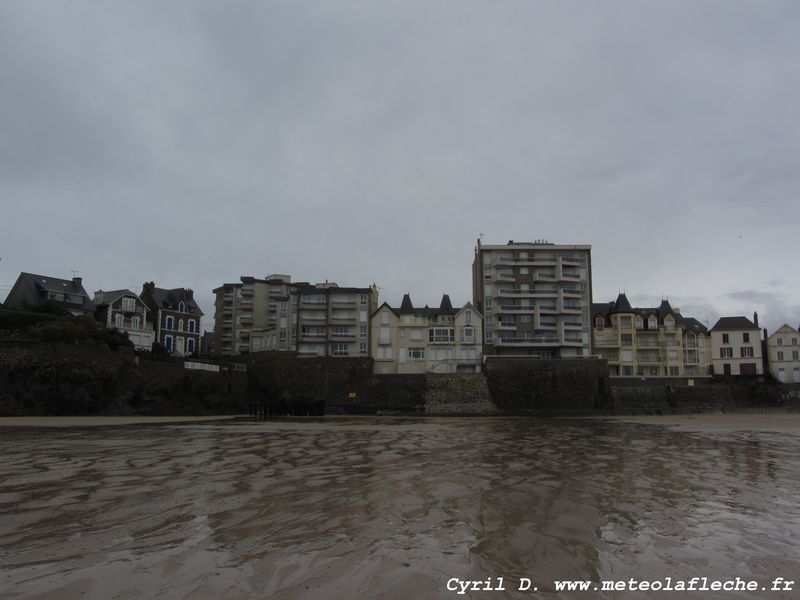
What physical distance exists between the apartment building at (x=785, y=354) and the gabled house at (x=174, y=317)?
81253 mm

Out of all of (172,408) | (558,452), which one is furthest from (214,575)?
(172,408)

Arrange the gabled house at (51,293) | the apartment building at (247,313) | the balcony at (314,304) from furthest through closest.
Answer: the apartment building at (247,313), the balcony at (314,304), the gabled house at (51,293)

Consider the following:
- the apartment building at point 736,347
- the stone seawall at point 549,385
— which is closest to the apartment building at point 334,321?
the stone seawall at point 549,385

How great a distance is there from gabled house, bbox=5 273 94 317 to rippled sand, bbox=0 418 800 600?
156ft

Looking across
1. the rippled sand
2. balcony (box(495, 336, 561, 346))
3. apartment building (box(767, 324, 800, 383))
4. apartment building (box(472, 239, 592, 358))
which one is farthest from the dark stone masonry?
the rippled sand

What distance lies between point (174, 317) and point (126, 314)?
28.4 ft

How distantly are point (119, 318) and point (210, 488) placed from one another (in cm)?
5848

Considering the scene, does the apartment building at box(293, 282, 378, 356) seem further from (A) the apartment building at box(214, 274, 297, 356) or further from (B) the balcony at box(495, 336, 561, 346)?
(B) the balcony at box(495, 336, 561, 346)

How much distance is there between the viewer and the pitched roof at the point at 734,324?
77.4m

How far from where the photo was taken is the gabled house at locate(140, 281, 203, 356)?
70.3m

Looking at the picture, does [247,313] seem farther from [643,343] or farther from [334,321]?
[643,343]

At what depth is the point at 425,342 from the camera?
65500 millimetres

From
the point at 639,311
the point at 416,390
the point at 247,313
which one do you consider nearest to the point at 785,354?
the point at 639,311

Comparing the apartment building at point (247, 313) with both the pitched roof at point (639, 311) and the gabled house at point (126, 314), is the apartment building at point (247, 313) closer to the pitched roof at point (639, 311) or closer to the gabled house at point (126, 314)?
the gabled house at point (126, 314)
